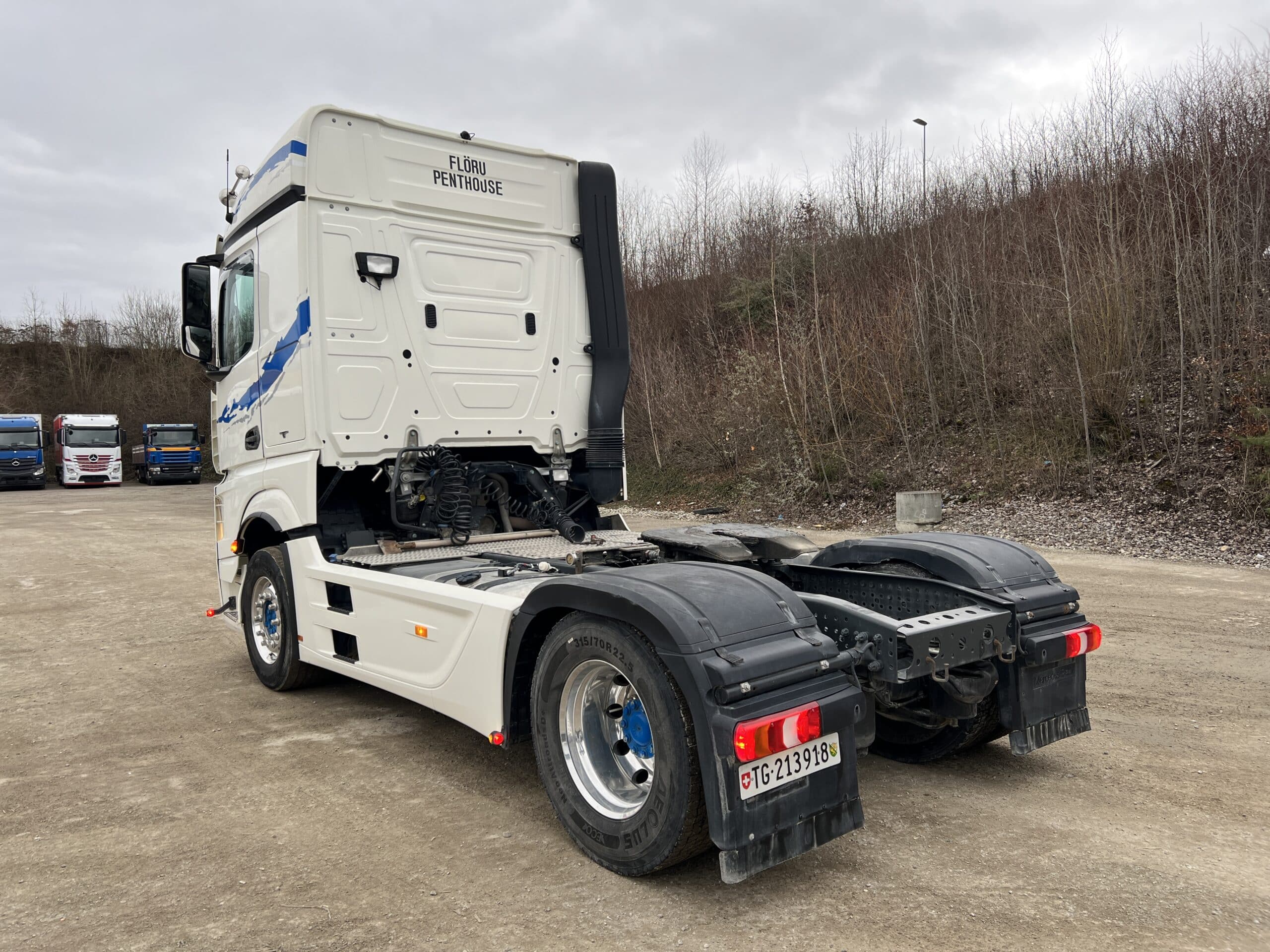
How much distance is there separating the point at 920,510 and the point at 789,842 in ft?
41.5

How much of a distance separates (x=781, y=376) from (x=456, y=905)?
16769 mm

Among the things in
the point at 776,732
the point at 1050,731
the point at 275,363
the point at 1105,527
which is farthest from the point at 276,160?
the point at 1105,527

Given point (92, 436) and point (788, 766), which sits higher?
point (92, 436)

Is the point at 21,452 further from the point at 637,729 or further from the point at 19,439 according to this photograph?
the point at 637,729

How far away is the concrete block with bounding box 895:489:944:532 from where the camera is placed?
48.8 ft

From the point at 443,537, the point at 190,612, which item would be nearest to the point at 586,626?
the point at 443,537

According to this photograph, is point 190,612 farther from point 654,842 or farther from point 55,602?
point 654,842

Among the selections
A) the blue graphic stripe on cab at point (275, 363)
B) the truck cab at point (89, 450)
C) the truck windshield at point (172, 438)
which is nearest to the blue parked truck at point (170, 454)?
the truck windshield at point (172, 438)

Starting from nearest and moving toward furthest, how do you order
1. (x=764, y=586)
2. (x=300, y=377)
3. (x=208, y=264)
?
(x=764, y=586) → (x=300, y=377) → (x=208, y=264)

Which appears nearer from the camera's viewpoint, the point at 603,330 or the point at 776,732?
the point at 776,732

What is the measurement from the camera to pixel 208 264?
6.93 metres

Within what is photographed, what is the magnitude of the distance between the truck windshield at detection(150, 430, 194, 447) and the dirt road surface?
1430 inches

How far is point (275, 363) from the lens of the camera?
19.2 ft

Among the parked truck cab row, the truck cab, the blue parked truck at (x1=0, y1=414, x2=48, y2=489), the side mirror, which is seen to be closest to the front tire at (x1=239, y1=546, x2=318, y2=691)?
the side mirror
